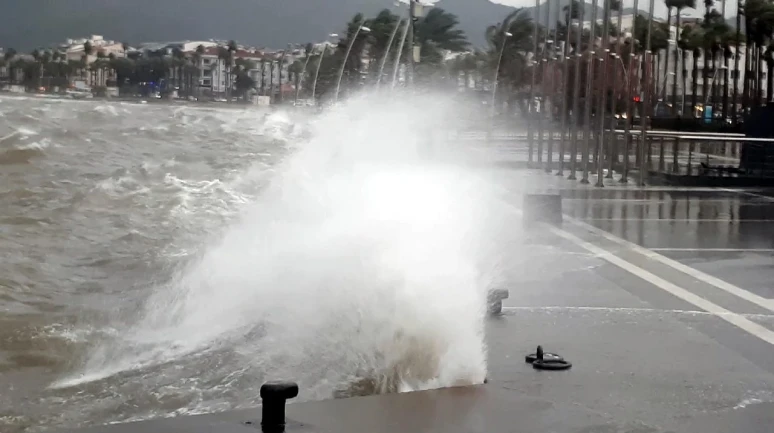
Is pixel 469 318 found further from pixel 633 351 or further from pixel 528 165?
pixel 528 165

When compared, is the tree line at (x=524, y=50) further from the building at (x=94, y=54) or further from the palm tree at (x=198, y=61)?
the palm tree at (x=198, y=61)

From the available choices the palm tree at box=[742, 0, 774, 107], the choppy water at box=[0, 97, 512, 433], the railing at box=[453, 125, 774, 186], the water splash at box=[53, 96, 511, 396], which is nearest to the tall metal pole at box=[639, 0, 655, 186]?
the railing at box=[453, 125, 774, 186]

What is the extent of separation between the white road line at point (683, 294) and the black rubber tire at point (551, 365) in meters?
2.23

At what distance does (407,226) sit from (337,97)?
89.9m

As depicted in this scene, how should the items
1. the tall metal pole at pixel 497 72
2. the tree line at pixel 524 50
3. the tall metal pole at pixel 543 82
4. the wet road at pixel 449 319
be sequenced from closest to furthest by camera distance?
the wet road at pixel 449 319, the tall metal pole at pixel 543 82, the tree line at pixel 524 50, the tall metal pole at pixel 497 72

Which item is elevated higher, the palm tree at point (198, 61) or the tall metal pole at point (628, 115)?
the palm tree at point (198, 61)

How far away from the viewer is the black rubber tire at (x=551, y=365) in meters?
7.75

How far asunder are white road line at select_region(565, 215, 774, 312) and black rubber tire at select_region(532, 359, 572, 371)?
372 centimetres

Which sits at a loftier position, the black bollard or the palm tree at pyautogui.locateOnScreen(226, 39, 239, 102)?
the palm tree at pyautogui.locateOnScreen(226, 39, 239, 102)

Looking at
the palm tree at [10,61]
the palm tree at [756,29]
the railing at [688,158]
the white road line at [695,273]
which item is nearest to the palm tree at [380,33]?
the palm tree at [756,29]

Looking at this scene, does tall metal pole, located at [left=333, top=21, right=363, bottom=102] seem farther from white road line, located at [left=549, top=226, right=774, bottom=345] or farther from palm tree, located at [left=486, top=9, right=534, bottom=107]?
white road line, located at [left=549, top=226, right=774, bottom=345]

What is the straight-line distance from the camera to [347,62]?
9712cm

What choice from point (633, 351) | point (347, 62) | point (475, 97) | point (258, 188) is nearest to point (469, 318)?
point (633, 351)

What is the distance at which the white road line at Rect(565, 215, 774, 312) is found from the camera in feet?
36.7
